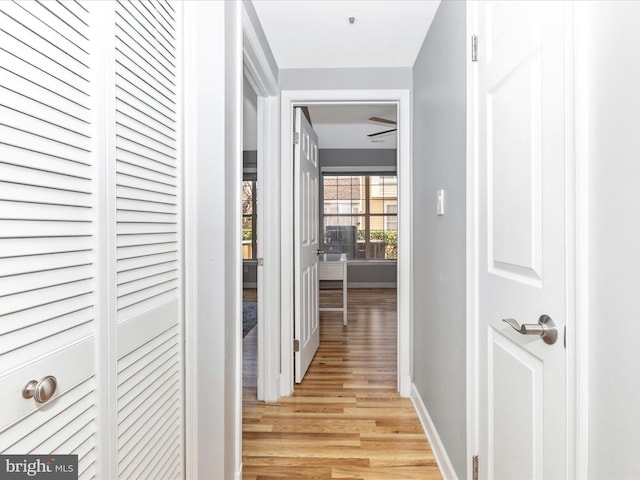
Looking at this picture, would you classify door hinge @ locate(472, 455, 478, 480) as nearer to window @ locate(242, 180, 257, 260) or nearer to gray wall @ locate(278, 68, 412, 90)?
gray wall @ locate(278, 68, 412, 90)

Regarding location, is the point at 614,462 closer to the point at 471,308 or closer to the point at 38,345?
the point at 471,308

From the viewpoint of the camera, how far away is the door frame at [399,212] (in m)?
2.82

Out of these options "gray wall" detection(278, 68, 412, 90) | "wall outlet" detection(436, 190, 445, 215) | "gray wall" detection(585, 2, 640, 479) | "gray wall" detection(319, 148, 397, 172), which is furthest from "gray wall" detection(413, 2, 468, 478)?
"gray wall" detection(319, 148, 397, 172)

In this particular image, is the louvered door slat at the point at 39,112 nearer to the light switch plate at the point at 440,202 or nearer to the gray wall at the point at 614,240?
the gray wall at the point at 614,240

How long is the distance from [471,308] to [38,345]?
4.40ft

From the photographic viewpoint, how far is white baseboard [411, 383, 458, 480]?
1816 mm

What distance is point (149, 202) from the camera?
123 cm

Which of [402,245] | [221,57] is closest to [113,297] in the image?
[221,57]

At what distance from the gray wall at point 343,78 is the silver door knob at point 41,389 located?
2463 millimetres

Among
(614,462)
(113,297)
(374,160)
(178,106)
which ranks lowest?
(614,462)

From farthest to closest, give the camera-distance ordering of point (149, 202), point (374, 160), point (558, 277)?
point (374, 160) < point (149, 202) < point (558, 277)

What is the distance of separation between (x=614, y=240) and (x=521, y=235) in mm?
353

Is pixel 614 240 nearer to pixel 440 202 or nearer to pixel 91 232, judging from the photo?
pixel 91 232

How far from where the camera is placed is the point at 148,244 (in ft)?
4.01
